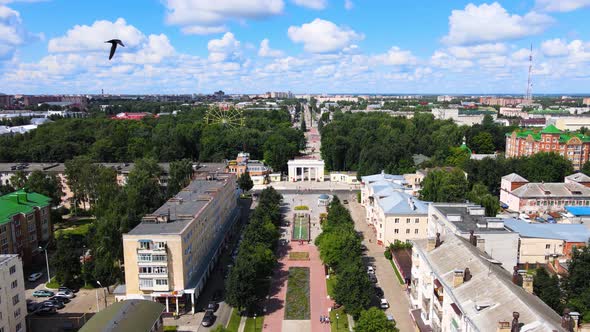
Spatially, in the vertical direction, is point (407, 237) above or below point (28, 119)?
below

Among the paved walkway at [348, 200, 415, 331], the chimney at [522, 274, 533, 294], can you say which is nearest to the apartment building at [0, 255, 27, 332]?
the paved walkway at [348, 200, 415, 331]

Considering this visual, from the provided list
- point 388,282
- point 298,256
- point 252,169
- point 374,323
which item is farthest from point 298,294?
point 252,169

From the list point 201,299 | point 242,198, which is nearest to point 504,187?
point 242,198

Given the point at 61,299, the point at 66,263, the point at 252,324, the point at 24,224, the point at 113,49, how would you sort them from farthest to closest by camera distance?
the point at 24,224 → the point at 66,263 → the point at 61,299 → the point at 252,324 → the point at 113,49

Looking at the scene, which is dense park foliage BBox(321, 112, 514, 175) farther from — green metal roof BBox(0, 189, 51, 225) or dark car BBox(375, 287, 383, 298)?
green metal roof BBox(0, 189, 51, 225)

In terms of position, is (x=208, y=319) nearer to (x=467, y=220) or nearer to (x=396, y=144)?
(x=467, y=220)

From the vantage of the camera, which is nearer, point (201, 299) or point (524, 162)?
point (201, 299)

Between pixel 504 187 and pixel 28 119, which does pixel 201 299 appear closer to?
pixel 504 187
